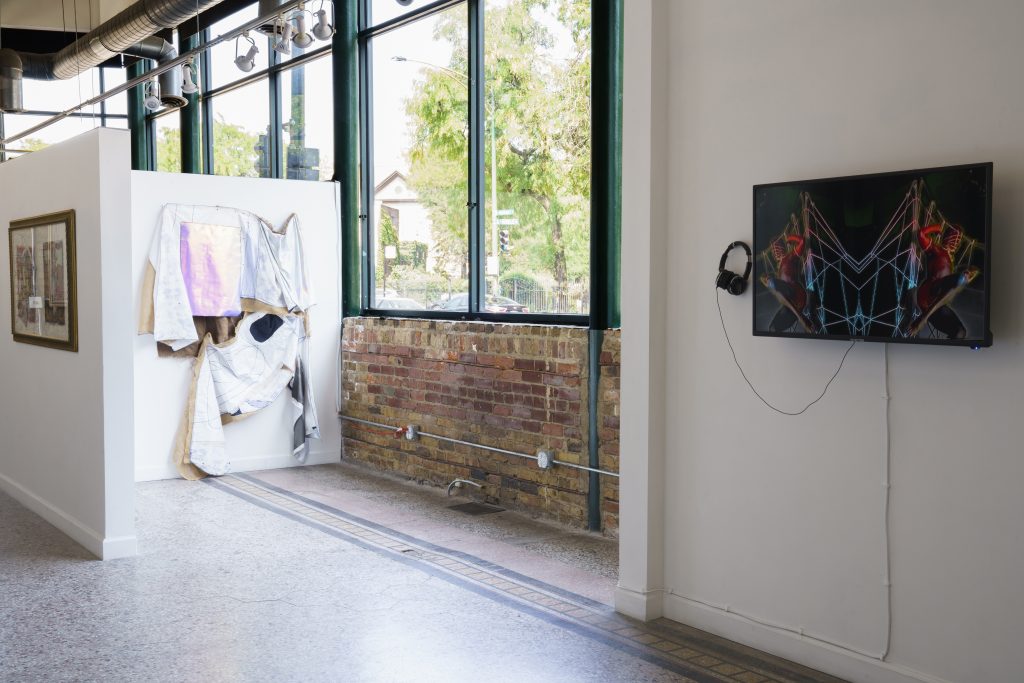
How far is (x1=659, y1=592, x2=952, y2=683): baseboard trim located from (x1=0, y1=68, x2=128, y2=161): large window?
11166 mm

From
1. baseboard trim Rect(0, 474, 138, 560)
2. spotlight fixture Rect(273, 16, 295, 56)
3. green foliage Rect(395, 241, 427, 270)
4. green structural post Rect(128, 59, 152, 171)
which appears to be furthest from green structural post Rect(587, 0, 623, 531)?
green structural post Rect(128, 59, 152, 171)

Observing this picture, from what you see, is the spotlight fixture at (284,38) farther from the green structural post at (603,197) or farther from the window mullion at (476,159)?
the green structural post at (603,197)

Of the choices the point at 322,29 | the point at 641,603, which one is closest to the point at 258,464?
the point at 322,29

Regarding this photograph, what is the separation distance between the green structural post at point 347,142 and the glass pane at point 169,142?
430 cm

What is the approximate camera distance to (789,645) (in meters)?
Result: 3.69

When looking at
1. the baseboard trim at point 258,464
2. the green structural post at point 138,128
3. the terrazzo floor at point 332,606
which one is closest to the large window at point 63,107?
the green structural post at point 138,128

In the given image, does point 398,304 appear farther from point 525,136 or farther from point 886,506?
point 886,506

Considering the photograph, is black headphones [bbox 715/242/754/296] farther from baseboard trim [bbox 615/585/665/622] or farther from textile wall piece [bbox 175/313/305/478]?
textile wall piece [bbox 175/313/305/478]

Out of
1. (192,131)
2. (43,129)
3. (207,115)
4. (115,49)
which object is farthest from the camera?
(43,129)

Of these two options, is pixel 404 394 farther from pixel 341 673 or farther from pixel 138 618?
pixel 341 673

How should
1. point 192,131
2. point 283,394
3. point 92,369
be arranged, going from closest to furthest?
point 92,369 < point 283,394 < point 192,131

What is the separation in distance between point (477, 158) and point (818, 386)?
373cm

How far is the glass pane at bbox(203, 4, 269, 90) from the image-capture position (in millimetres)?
9830

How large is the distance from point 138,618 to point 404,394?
327cm
